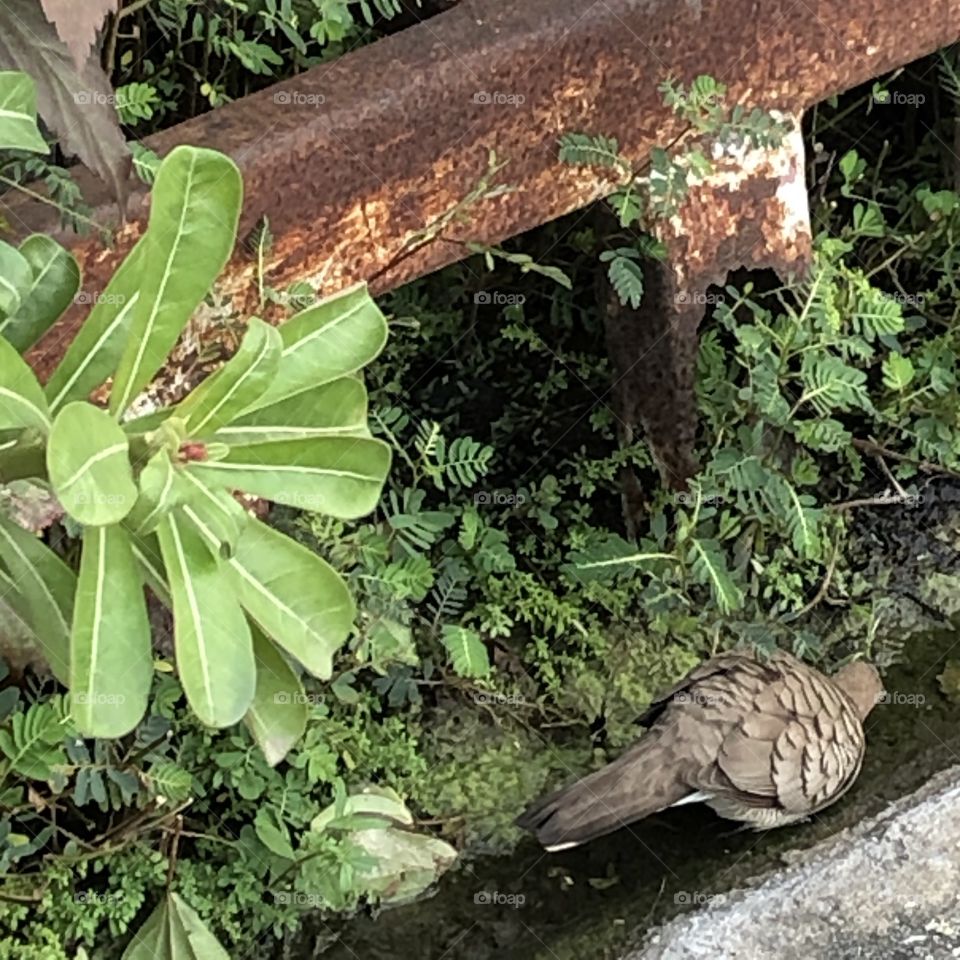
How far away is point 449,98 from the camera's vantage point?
1.53 m

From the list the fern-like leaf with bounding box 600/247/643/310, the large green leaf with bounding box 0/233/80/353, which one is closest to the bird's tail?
the fern-like leaf with bounding box 600/247/643/310

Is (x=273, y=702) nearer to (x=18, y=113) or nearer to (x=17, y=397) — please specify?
(x=17, y=397)

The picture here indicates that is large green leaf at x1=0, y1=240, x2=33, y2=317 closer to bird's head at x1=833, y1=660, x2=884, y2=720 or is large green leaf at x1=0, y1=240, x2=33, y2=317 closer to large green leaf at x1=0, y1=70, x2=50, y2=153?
large green leaf at x1=0, y1=70, x2=50, y2=153

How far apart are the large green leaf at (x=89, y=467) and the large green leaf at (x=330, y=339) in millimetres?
217

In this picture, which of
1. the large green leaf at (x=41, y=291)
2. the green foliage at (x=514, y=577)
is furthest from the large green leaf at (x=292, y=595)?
the green foliage at (x=514, y=577)

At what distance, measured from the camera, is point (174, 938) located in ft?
5.06

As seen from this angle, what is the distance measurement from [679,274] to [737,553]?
42cm

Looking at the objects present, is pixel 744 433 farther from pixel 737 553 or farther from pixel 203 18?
pixel 203 18

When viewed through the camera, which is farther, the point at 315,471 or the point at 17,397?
the point at 315,471

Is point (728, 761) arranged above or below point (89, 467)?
below

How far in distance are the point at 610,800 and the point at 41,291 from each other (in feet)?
2.99

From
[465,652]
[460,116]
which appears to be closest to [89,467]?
[460,116]

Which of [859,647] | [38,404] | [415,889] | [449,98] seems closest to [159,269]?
[38,404]

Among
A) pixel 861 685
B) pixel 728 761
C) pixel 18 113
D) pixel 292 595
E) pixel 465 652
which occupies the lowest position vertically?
pixel 861 685
